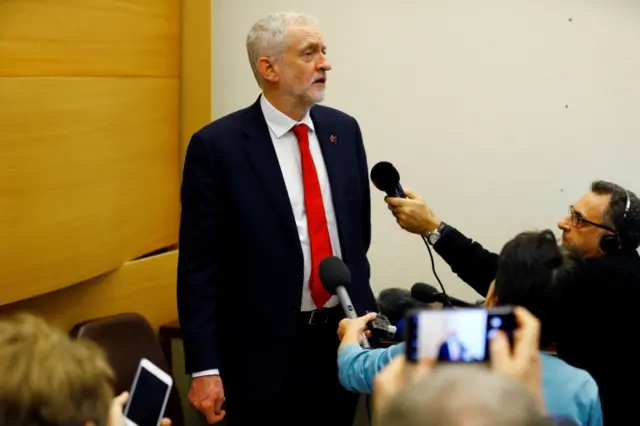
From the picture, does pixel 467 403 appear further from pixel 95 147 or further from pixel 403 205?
pixel 95 147

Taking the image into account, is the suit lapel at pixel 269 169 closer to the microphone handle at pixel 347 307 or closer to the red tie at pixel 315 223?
the red tie at pixel 315 223

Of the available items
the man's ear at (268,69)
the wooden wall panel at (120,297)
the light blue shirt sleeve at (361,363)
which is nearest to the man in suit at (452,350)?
the light blue shirt sleeve at (361,363)

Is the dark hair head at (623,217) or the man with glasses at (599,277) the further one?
the dark hair head at (623,217)

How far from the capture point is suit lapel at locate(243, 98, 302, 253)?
8.81ft

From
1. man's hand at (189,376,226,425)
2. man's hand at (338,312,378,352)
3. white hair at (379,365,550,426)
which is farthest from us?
man's hand at (189,376,226,425)

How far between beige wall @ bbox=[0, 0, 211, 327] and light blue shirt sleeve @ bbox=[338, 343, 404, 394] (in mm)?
1145

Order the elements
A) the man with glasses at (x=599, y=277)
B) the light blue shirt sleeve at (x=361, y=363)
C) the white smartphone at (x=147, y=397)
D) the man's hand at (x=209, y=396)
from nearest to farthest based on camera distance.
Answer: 1. the white smartphone at (x=147, y=397)
2. the light blue shirt sleeve at (x=361, y=363)
3. the man with glasses at (x=599, y=277)
4. the man's hand at (x=209, y=396)

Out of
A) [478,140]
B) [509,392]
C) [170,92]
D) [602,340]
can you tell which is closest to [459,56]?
[478,140]

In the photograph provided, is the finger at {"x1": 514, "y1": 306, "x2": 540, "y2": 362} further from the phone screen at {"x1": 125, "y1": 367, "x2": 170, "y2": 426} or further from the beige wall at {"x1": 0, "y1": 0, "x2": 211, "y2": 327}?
the beige wall at {"x1": 0, "y1": 0, "x2": 211, "y2": 327}

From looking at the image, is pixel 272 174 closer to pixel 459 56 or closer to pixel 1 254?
pixel 1 254

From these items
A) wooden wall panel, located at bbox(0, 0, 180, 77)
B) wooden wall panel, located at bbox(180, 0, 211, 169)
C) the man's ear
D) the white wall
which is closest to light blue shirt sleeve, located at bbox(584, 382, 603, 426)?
the man's ear

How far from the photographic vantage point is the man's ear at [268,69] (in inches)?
110

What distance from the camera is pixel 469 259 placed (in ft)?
9.14

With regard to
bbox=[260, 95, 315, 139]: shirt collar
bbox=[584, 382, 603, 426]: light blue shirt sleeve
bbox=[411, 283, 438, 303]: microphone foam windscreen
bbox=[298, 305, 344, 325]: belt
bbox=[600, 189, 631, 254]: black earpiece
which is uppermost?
bbox=[260, 95, 315, 139]: shirt collar
